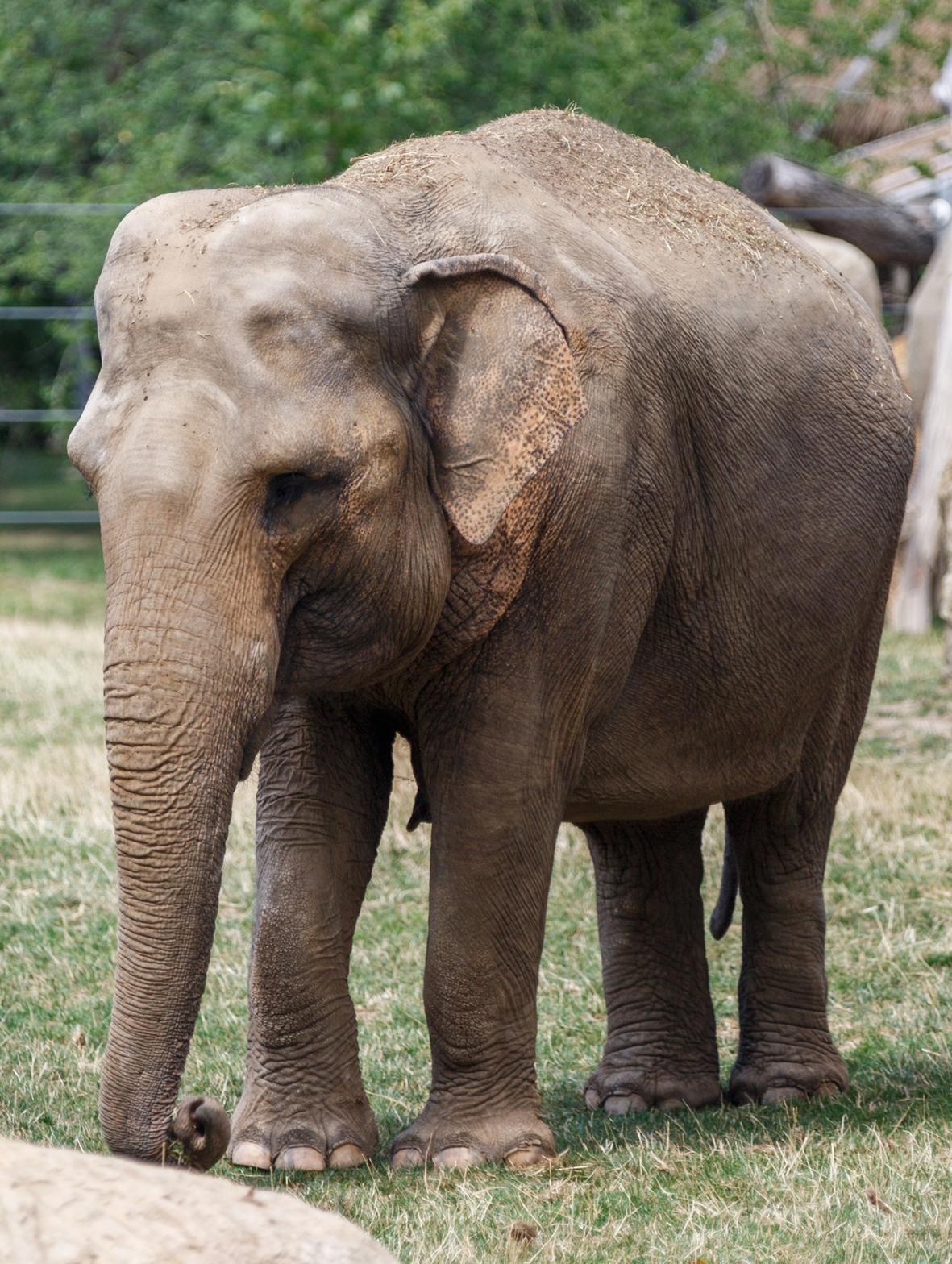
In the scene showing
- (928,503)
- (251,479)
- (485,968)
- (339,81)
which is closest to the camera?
(251,479)

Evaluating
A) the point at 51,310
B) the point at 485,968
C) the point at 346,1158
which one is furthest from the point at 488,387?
the point at 51,310

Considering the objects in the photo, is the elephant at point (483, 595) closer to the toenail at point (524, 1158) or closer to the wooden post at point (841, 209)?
the toenail at point (524, 1158)

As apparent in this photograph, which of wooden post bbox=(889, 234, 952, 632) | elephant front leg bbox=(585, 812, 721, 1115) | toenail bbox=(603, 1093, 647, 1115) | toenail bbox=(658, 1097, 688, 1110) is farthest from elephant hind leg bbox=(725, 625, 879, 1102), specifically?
wooden post bbox=(889, 234, 952, 632)

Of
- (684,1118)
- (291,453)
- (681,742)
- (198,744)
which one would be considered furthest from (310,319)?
(684,1118)

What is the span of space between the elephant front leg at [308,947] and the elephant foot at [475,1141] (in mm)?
179

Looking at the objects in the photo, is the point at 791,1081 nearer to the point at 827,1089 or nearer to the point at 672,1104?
the point at 827,1089

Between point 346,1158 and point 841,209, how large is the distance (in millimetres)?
12893

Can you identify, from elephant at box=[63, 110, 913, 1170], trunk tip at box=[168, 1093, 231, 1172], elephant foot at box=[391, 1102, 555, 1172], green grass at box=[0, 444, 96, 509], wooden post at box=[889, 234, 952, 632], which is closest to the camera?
trunk tip at box=[168, 1093, 231, 1172]

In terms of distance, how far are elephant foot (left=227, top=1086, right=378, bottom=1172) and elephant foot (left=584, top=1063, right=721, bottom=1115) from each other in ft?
3.30

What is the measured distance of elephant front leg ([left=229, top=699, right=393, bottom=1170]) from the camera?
4535mm

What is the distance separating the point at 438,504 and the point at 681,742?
47.2 inches

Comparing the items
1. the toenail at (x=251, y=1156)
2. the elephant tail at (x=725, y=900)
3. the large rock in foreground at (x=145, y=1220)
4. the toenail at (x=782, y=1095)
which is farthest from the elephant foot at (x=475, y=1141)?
the large rock in foreground at (x=145, y=1220)

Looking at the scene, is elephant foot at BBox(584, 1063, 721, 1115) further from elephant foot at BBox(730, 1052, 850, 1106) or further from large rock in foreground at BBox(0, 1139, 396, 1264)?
large rock in foreground at BBox(0, 1139, 396, 1264)

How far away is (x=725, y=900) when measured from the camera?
5980 millimetres
